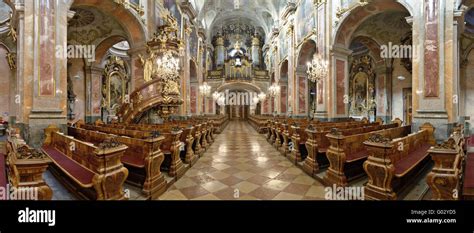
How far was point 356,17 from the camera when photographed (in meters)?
8.59

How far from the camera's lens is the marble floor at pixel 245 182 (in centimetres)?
311

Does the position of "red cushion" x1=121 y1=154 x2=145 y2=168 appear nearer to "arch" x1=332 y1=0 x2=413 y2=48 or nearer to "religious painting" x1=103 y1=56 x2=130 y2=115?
"arch" x1=332 y1=0 x2=413 y2=48

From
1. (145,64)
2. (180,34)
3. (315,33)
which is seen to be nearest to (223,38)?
(180,34)

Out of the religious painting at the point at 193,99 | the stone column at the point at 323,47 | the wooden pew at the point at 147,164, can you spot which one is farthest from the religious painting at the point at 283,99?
the wooden pew at the point at 147,164

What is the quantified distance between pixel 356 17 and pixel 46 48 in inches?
431

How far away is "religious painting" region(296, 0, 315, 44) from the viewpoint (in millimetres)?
11219

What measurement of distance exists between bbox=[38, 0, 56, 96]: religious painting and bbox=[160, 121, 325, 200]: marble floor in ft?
14.7

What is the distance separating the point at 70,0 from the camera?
5.78m

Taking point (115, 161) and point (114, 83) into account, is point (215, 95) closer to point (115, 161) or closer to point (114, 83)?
point (114, 83)

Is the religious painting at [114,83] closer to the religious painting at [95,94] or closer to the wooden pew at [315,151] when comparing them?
the religious painting at [95,94]

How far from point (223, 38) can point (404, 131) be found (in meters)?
23.6
